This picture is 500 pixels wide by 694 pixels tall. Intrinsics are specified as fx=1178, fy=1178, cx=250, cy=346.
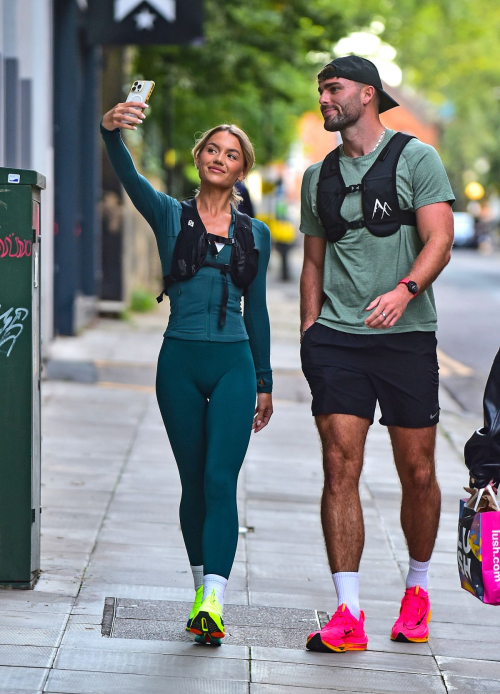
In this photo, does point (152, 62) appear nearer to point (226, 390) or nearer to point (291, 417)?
point (291, 417)

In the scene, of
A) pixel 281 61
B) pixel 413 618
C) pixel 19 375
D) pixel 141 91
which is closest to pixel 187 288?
pixel 141 91

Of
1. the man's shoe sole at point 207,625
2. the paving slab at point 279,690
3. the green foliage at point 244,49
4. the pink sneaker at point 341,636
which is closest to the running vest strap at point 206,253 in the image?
the man's shoe sole at point 207,625

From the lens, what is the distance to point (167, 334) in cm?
423

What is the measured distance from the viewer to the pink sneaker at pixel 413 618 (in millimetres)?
4387

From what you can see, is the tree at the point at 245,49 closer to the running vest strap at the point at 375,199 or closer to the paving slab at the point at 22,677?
the running vest strap at the point at 375,199

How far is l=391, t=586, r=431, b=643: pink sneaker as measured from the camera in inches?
173

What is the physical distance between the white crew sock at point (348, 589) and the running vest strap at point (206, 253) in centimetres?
104

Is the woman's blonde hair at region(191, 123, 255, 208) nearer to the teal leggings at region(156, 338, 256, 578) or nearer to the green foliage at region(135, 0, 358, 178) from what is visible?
the teal leggings at region(156, 338, 256, 578)

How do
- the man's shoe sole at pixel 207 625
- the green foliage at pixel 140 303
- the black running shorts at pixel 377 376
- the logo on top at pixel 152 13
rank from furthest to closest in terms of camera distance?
1. the green foliage at pixel 140 303
2. the logo on top at pixel 152 13
3. the black running shorts at pixel 377 376
4. the man's shoe sole at pixel 207 625

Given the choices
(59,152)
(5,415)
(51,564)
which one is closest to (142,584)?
(51,564)

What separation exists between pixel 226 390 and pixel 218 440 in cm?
18

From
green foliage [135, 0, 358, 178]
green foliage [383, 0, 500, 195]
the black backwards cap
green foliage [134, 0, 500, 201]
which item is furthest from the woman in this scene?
green foliage [383, 0, 500, 195]

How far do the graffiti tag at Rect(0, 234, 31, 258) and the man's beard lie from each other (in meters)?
1.22

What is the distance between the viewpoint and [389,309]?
4078 millimetres
